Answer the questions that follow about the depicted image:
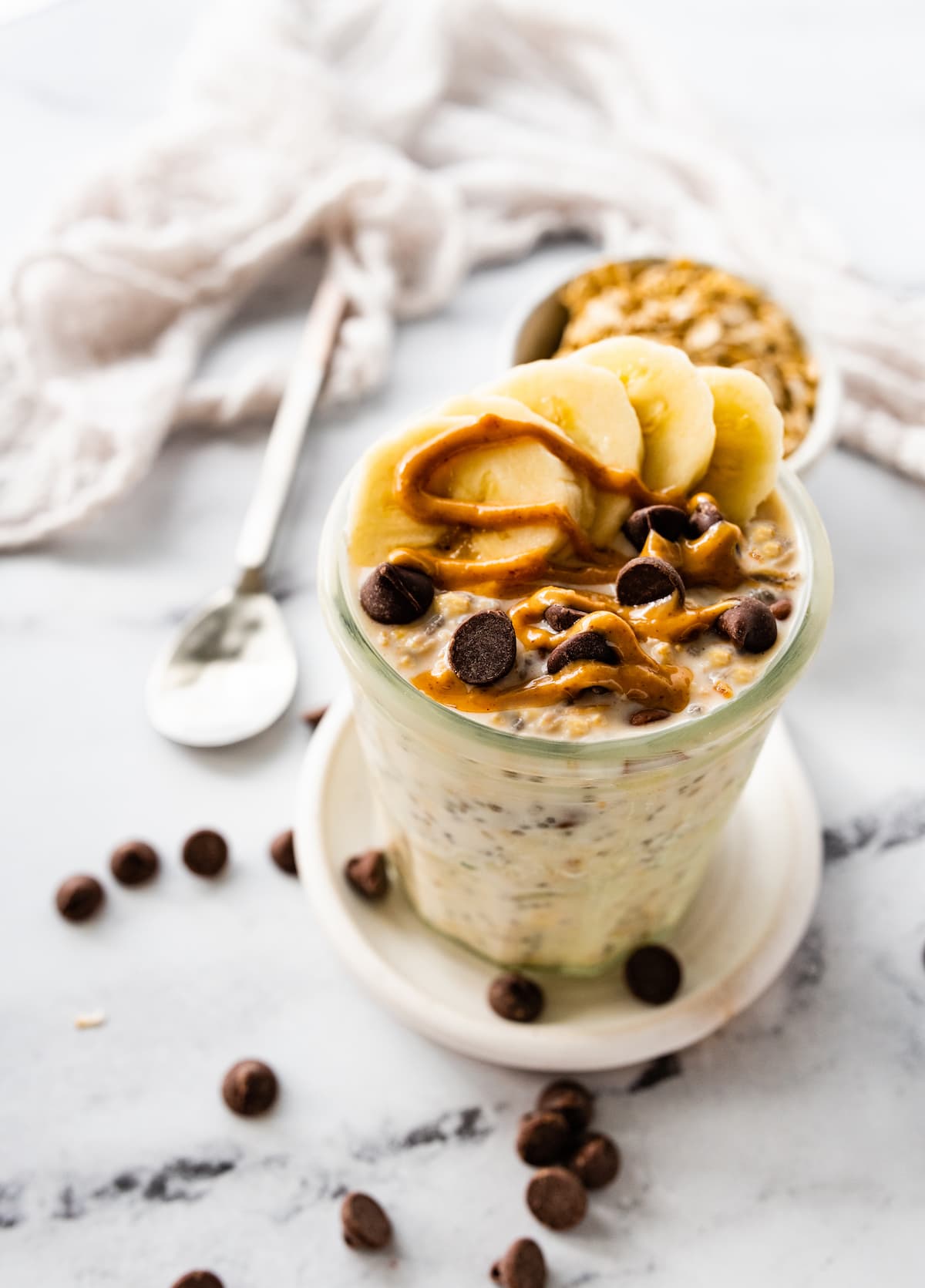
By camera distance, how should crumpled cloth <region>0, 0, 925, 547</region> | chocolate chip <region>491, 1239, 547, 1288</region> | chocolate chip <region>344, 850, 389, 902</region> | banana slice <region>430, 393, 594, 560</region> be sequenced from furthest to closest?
crumpled cloth <region>0, 0, 925, 547</region> < chocolate chip <region>344, 850, 389, 902</region> < chocolate chip <region>491, 1239, 547, 1288</region> < banana slice <region>430, 393, 594, 560</region>

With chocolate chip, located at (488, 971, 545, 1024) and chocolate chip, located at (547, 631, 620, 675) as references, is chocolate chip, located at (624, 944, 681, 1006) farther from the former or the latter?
chocolate chip, located at (547, 631, 620, 675)

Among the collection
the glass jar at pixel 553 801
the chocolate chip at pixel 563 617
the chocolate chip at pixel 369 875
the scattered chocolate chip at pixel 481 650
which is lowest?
the chocolate chip at pixel 369 875

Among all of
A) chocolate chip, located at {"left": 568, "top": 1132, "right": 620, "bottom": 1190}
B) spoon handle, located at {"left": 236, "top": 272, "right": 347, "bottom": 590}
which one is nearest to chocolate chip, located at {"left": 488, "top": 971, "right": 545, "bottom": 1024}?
chocolate chip, located at {"left": 568, "top": 1132, "right": 620, "bottom": 1190}

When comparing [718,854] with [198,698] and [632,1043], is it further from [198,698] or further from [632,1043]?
[198,698]

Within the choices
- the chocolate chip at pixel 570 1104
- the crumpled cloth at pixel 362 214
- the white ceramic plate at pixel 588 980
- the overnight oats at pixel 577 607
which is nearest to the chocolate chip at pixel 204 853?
the white ceramic plate at pixel 588 980

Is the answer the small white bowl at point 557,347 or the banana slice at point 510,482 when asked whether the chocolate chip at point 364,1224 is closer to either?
the banana slice at point 510,482

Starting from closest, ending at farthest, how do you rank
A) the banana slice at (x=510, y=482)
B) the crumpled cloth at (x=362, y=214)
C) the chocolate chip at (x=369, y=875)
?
the banana slice at (x=510, y=482) → the chocolate chip at (x=369, y=875) → the crumpled cloth at (x=362, y=214)
